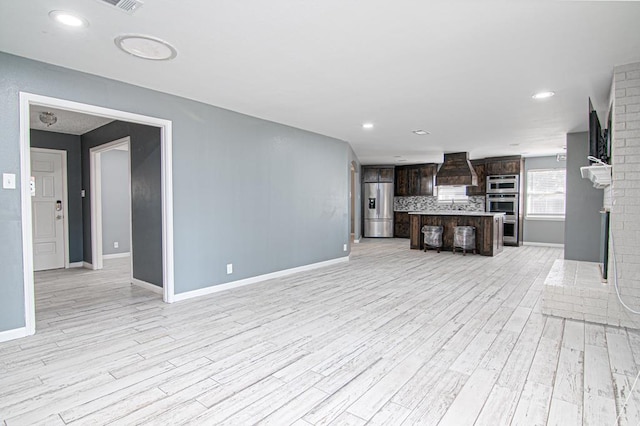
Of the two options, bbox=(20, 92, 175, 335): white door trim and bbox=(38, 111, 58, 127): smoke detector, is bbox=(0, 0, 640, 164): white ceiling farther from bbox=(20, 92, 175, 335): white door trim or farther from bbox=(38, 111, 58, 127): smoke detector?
bbox=(38, 111, 58, 127): smoke detector

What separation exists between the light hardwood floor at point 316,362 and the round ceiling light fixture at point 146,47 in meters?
2.40

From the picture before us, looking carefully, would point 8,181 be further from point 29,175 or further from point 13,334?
point 13,334

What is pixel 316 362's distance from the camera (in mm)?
2475

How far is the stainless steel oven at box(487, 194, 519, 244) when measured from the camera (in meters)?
9.08

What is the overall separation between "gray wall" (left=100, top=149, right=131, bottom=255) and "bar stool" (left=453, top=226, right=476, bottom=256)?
23.7 feet

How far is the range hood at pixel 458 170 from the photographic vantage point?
8469 mm

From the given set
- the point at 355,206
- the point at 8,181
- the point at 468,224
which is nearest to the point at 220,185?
the point at 8,181

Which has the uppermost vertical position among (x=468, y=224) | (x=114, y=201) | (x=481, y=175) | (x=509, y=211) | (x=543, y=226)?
(x=481, y=175)

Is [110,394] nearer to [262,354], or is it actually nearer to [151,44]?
[262,354]

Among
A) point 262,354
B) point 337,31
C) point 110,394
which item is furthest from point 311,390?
point 337,31

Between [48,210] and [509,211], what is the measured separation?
10403 millimetres

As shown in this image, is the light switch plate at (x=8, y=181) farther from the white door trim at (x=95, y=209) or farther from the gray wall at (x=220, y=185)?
the white door trim at (x=95, y=209)

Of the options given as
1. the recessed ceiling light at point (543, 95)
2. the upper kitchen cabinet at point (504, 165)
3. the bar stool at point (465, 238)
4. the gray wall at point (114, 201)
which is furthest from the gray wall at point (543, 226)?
the gray wall at point (114, 201)

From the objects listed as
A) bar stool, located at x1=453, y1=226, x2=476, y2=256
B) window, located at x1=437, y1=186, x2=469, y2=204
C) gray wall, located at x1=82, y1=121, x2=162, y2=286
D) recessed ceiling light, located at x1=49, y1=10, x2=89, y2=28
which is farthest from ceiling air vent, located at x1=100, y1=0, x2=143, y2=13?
window, located at x1=437, y1=186, x2=469, y2=204
